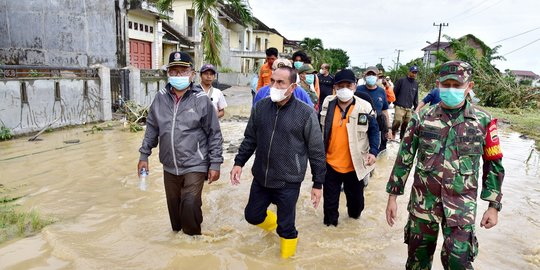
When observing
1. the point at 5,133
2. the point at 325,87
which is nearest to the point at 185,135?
the point at 325,87

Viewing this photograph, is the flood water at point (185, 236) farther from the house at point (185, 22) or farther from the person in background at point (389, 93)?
the house at point (185, 22)

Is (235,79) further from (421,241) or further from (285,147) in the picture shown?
(421,241)

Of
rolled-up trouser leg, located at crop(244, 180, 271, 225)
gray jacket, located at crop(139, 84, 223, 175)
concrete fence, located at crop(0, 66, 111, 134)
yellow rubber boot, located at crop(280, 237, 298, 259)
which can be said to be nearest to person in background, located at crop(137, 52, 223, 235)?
gray jacket, located at crop(139, 84, 223, 175)

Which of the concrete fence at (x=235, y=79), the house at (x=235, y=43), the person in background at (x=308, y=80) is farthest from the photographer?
the house at (x=235, y=43)

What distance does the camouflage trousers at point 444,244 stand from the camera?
8.68 ft

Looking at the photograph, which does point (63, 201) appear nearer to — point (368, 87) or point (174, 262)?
point (174, 262)

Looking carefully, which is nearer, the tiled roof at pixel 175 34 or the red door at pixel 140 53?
the red door at pixel 140 53

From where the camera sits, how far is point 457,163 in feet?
8.75

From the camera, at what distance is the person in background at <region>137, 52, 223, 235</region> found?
12.5ft

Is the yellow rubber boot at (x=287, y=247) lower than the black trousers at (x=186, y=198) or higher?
lower

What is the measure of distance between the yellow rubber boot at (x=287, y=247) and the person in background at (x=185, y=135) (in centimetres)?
93

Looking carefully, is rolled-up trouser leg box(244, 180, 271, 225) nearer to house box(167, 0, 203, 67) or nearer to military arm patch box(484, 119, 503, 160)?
military arm patch box(484, 119, 503, 160)

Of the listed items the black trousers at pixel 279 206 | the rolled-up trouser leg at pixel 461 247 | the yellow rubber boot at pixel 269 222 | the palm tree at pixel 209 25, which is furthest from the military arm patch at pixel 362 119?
the palm tree at pixel 209 25

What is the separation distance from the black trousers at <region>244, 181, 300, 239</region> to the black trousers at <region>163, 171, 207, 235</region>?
563 mm
